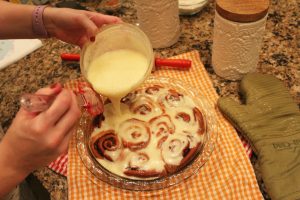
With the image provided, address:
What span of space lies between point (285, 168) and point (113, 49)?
0.49m

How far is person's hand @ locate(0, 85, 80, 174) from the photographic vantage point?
22.6 inches

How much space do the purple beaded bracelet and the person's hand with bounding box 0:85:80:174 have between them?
365mm

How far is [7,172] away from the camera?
2.04 feet

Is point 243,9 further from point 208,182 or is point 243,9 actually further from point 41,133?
point 41,133

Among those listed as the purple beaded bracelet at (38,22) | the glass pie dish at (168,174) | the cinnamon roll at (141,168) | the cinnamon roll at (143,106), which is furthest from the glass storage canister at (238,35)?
the purple beaded bracelet at (38,22)

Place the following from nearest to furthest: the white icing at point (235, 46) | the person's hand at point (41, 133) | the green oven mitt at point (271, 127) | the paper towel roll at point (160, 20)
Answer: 1. the person's hand at point (41, 133)
2. the green oven mitt at point (271, 127)
3. the white icing at point (235, 46)
4. the paper towel roll at point (160, 20)

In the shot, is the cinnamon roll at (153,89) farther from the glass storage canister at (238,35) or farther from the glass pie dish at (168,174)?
the glass storage canister at (238,35)

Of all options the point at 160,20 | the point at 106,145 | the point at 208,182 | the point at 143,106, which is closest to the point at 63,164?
the point at 106,145

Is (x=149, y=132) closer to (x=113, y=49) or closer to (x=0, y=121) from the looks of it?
(x=113, y=49)

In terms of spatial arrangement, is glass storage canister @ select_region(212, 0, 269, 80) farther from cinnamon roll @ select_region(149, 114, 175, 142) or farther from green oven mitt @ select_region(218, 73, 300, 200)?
cinnamon roll @ select_region(149, 114, 175, 142)

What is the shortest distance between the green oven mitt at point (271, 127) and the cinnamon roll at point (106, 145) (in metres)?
0.28

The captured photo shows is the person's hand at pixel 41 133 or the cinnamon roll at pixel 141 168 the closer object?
the person's hand at pixel 41 133

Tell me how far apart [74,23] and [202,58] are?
401mm

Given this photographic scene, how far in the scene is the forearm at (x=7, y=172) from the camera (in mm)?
614
